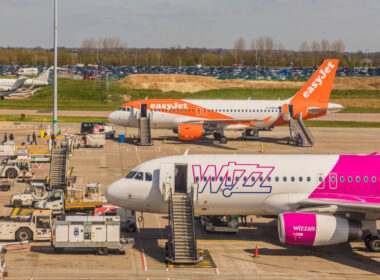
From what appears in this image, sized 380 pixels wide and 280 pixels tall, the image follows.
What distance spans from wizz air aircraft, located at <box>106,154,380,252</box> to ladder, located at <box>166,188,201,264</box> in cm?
60

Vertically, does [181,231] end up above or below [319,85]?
below

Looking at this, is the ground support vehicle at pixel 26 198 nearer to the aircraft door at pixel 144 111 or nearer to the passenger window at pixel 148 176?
the passenger window at pixel 148 176

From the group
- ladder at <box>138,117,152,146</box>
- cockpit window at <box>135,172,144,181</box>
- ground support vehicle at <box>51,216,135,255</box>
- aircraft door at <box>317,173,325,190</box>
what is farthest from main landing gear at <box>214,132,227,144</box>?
ground support vehicle at <box>51,216,135,255</box>

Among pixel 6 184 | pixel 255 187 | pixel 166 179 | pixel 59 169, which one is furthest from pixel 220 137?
pixel 166 179

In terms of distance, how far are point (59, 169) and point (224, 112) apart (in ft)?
98.0

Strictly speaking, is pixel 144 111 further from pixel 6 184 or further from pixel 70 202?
pixel 70 202

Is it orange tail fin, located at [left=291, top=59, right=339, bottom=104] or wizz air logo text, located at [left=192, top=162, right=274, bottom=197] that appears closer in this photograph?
wizz air logo text, located at [left=192, top=162, right=274, bottom=197]

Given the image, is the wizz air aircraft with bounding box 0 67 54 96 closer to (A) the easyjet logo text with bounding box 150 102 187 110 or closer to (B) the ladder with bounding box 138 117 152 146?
(B) the ladder with bounding box 138 117 152 146

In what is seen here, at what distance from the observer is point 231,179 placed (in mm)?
32406

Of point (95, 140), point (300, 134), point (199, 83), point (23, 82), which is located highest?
point (199, 83)

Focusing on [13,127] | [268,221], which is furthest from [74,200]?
[13,127]

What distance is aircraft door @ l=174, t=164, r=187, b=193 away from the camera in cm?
3259

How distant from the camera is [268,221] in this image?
3831 cm

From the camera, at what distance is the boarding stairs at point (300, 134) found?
71.8 metres
